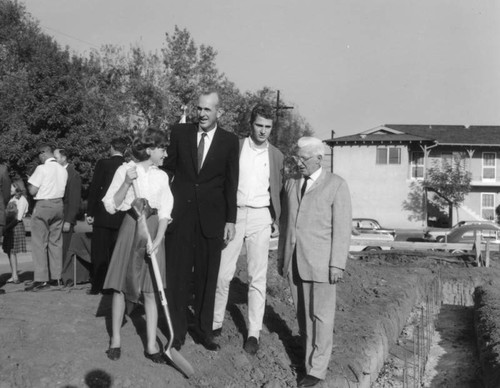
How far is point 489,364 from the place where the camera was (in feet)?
26.9

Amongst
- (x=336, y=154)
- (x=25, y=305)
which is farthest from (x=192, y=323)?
(x=336, y=154)

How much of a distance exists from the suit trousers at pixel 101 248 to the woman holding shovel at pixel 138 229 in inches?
93.6

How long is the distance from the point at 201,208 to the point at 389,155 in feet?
149

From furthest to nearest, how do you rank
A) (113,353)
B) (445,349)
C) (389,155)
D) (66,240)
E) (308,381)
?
(389,155)
(445,349)
(66,240)
(308,381)
(113,353)

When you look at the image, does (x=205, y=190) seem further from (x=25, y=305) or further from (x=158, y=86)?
(x=158, y=86)

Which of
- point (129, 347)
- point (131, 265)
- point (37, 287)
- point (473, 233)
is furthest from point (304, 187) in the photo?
point (473, 233)

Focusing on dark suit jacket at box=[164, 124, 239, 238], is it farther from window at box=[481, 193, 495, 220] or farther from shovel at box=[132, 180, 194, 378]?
window at box=[481, 193, 495, 220]

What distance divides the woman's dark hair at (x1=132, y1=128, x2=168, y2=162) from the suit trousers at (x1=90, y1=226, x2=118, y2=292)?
242 cm

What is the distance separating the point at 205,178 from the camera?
593cm

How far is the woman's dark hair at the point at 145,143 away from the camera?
18.0 ft

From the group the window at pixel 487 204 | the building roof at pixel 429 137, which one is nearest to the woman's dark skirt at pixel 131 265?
the building roof at pixel 429 137

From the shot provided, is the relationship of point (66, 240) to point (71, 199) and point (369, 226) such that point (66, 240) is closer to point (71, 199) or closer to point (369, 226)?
point (71, 199)

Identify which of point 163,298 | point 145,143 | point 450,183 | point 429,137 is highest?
point 429,137

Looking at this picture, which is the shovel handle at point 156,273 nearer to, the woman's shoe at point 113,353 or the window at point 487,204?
the woman's shoe at point 113,353
